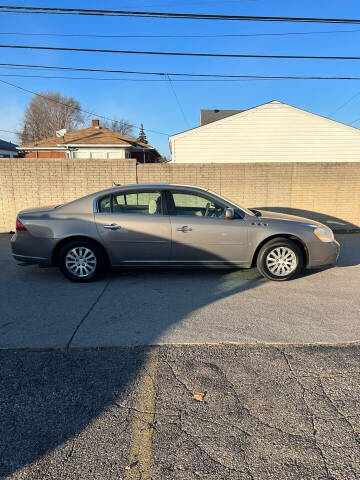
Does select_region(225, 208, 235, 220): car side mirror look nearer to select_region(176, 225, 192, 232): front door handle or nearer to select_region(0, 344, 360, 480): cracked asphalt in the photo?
select_region(176, 225, 192, 232): front door handle

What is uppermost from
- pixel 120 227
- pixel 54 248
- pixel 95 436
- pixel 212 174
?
pixel 212 174

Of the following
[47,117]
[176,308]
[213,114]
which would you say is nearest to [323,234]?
[176,308]

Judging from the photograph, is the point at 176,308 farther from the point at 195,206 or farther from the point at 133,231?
the point at 195,206

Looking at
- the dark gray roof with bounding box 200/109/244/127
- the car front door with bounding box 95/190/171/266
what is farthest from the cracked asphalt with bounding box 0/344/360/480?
the dark gray roof with bounding box 200/109/244/127

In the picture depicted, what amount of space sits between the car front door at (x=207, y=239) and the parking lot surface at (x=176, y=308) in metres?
0.38

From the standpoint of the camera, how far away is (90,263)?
4.93 m

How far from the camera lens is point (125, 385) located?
2449 millimetres

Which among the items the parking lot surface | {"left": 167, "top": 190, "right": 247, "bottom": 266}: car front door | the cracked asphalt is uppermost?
{"left": 167, "top": 190, "right": 247, "bottom": 266}: car front door

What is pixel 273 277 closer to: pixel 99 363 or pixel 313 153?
pixel 99 363

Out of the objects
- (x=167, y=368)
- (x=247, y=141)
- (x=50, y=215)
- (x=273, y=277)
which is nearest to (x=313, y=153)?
(x=247, y=141)

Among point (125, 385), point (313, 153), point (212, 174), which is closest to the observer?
point (125, 385)

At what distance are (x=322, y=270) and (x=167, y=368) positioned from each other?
13.3 ft

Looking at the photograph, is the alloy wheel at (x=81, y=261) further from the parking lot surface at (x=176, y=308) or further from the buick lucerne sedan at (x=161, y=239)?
the parking lot surface at (x=176, y=308)

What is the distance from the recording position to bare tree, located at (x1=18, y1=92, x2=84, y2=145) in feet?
157
